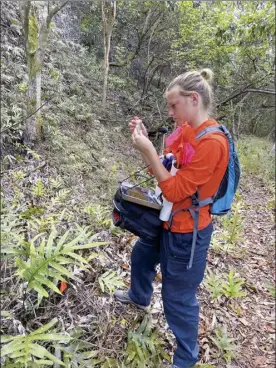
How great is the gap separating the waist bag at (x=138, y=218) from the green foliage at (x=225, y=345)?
154 cm

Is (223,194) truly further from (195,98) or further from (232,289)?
(232,289)

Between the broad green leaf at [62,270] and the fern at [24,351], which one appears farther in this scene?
the broad green leaf at [62,270]

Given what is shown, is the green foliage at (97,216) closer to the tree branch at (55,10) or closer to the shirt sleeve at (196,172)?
the shirt sleeve at (196,172)

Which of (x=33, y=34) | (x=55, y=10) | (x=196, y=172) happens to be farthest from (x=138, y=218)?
(x=33, y=34)

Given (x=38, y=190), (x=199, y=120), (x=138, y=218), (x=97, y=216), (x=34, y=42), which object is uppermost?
(x=34, y=42)

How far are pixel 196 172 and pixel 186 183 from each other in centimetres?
10

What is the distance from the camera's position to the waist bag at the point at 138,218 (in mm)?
2543

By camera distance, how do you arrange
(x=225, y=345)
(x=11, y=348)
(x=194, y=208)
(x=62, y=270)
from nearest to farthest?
(x=11, y=348), (x=62, y=270), (x=194, y=208), (x=225, y=345)

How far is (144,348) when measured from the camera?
2.90m

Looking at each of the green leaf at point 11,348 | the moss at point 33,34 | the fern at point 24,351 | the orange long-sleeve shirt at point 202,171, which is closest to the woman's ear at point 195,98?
the orange long-sleeve shirt at point 202,171

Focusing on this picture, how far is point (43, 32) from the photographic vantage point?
488 centimetres

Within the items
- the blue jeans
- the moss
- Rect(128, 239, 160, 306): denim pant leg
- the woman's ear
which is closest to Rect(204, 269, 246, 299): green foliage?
Rect(128, 239, 160, 306): denim pant leg

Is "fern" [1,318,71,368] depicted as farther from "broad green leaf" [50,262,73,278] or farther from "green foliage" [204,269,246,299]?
"green foliage" [204,269,246,299]

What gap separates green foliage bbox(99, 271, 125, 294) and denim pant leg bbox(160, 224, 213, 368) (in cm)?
67
